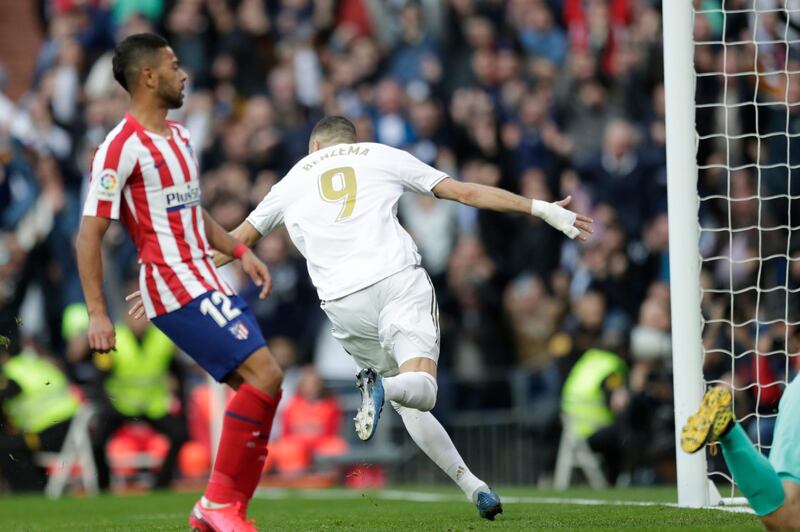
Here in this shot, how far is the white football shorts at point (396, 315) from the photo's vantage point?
8.40 metres

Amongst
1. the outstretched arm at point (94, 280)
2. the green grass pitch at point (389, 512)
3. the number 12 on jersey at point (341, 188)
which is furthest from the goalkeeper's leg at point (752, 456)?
the number 12 on jersey at point (341, 188)

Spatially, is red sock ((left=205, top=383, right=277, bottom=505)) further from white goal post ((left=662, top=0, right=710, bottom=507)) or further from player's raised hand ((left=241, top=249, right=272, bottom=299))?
white goal post ((left=662, top=0, right=710, bottom=507))

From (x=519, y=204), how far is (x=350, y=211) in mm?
1019

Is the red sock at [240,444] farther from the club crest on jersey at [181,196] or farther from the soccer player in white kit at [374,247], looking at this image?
the soccer player in white kit at [374,247]

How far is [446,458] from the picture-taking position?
29.1 feet

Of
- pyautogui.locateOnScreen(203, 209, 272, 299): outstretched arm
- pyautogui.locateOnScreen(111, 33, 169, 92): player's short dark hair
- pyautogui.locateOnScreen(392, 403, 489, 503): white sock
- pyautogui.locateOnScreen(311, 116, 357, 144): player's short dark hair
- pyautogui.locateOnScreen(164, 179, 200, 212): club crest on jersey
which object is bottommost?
pyautogui.locateOnScreen(392, 403, 489, 503): white sock

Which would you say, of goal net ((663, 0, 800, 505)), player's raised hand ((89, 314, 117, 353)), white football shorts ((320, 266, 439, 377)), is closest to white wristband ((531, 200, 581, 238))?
white football shorts ((320, 266, 439, 377))

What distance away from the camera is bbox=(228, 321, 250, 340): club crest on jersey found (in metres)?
6.83

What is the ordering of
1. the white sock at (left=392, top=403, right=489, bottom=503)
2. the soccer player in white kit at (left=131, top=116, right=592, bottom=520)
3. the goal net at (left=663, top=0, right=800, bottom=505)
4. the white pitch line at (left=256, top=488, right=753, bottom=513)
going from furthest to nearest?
the goal net at (left=663, top=0, right=800, bottom=505), the white pitch line at (left=256, top=488, right=753, bottom=513), the white sock at (left=392, top=403, right=489, bottom=503), the soccer player in white kit at (left=131, top=116, right=592, bottom=520)

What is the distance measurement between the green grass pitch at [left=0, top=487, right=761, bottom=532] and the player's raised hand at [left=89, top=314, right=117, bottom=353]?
82.4 inches

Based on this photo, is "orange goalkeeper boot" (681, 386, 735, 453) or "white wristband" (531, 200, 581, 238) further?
"white wristband" (531, 200, 581, 238)

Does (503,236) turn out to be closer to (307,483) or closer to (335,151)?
(307,483)

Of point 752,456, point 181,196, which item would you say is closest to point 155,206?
point 181,196

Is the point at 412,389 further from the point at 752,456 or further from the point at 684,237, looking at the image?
the point at 684,237
